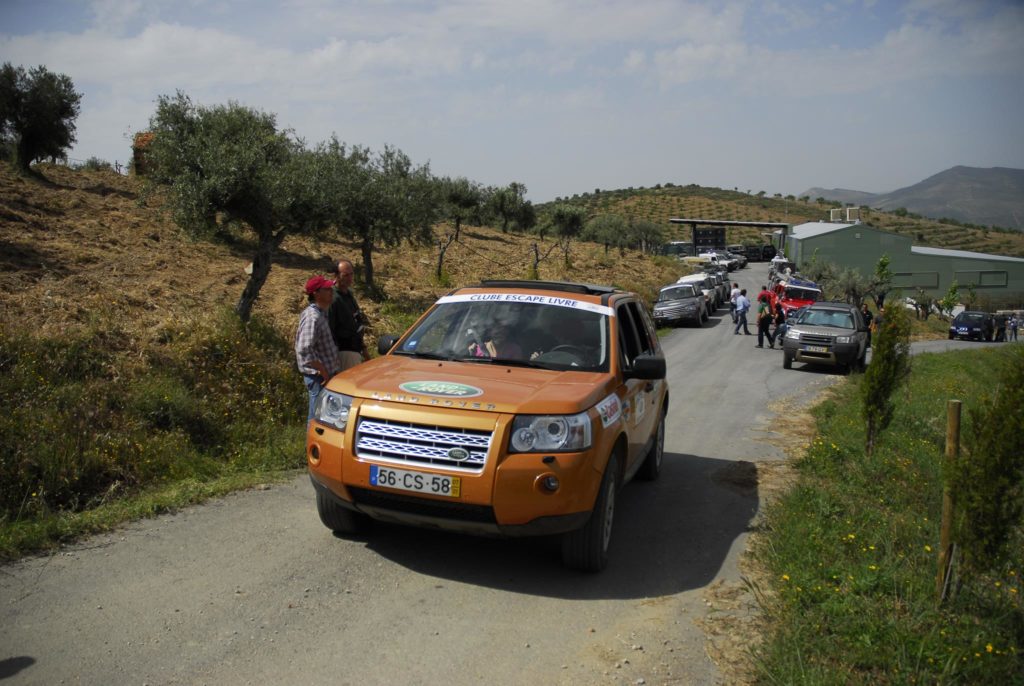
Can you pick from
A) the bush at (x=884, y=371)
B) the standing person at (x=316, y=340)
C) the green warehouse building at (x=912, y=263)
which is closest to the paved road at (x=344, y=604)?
the standing person at (x=316, y=340)

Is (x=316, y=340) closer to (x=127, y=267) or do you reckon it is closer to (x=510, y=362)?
(x=510, y=362)

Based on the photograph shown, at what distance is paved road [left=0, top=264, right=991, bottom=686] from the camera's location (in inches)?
150

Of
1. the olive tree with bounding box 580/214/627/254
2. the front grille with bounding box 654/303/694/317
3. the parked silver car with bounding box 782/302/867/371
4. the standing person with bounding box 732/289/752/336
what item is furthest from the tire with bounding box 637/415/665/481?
the olive tree with bounding box 580/214/627/254

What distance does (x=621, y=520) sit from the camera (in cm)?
656

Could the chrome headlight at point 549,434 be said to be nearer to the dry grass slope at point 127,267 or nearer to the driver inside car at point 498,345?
the driver inside car at point 498,345

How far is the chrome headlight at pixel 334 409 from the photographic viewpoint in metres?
5.09

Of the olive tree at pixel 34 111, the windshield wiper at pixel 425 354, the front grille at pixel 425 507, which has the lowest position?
the front grille at pixel 425 507

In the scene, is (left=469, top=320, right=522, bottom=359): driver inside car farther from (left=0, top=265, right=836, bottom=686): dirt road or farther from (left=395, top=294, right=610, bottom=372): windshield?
(left=0, top=265, right=836, bottom=686): dirt road

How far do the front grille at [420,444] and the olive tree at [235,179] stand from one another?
8349 millimetres

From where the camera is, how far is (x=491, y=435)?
4652 millimetres

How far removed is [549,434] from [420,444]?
79 centimetres

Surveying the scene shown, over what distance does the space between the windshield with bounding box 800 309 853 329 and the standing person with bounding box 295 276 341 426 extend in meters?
15.7

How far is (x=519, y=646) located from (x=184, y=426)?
16.6 feet

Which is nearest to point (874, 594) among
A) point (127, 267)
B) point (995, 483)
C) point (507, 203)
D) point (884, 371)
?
point (995, 483)
